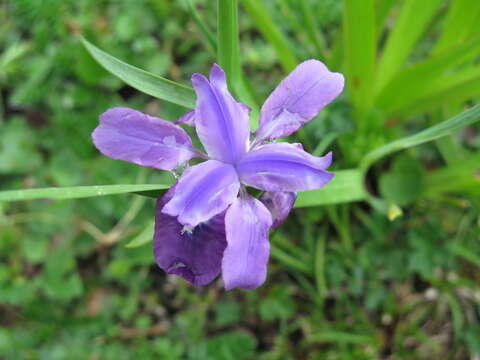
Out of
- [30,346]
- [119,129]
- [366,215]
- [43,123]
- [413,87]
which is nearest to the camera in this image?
[119,129]

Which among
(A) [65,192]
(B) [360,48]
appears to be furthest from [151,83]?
(B) [360,48]

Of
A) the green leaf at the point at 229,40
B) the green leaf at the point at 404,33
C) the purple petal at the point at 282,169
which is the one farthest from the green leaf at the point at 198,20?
the green leaf at the point at 404,33

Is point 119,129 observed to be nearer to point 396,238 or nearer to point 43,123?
A: point 396,238

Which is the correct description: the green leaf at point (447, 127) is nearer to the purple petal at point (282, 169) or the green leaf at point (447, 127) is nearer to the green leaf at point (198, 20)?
the purple petal at point (282, 169)

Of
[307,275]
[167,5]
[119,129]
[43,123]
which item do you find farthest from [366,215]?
[43,123]

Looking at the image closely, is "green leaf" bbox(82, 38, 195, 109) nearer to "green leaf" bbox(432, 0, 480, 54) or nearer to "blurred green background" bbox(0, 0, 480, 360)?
"blurred green background" bbox(0, 0, 480, 360)

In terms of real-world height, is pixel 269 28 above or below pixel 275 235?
above

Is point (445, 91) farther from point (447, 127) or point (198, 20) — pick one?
point (198, 20)
